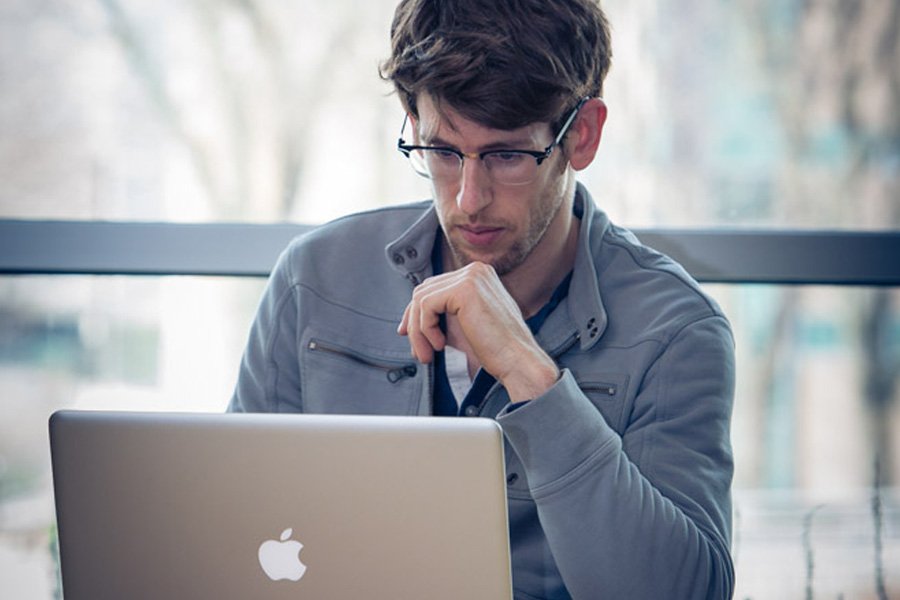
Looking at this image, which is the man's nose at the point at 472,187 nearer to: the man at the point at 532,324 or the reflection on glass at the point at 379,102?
the man at the point at 532,324

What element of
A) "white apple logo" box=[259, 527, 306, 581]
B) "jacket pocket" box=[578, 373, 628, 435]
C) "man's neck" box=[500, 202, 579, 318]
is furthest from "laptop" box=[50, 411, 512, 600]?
"man's neck" box=[500, 202, 579, 318]

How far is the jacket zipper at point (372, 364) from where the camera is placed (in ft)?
5.21

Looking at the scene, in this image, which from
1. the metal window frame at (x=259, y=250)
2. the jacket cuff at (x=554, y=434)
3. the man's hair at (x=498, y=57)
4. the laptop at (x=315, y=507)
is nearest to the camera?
the laptop at (x=315, y=507)

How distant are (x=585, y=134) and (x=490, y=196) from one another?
205 millimetres

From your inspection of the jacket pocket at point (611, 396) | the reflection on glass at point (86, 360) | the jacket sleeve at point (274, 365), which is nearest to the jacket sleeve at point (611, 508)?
the jacket pocket at point (611, 396)

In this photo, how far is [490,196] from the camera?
4.95ft

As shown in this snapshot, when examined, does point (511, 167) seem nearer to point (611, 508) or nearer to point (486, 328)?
point (486, 328)

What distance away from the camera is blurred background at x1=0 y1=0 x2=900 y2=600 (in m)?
2.16

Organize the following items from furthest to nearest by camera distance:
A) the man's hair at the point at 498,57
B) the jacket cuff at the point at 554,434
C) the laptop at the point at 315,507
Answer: the man's hair at the point at 498,57
the jacket cuff at the point at 554,434
the laptop at the point at 315,507

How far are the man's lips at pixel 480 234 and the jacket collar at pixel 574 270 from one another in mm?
131

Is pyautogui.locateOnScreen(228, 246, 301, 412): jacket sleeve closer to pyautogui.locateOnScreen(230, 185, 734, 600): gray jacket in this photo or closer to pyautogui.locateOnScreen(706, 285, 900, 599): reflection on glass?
pyautogui.locateOnScreen(230, 185, 734, 600): gray jacket

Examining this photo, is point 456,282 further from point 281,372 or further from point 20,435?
point 20,435

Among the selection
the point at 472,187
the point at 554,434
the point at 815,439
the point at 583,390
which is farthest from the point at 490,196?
the point at 815,439

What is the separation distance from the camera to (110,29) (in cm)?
217
